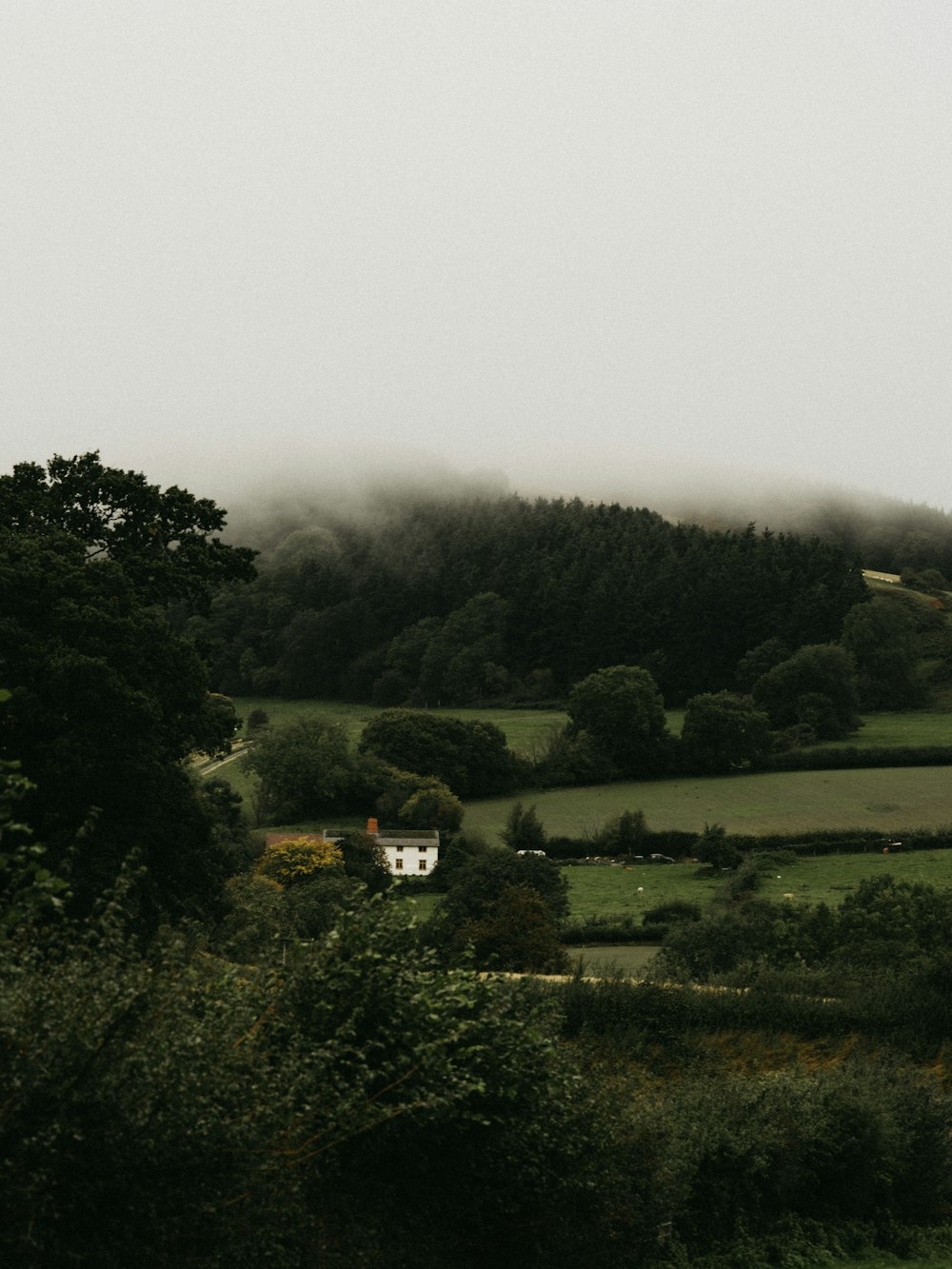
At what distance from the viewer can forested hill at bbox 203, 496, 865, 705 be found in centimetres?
12262

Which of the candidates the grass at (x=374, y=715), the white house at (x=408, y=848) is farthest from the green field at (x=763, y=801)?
the white house at (x=408, y=848)

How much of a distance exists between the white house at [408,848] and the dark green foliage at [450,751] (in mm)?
12128

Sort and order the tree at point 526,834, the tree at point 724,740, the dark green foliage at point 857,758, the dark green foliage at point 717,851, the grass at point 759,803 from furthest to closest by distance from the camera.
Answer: the tree at point 724,740
the dark green foliage at point 857,758
the grass at point 759,803
the tree at point 526,834
the dark green foliage at point 717,851

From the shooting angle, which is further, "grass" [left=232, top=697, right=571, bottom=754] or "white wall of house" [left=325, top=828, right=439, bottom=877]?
"grass" [left=232, top=697, right=571, bottom=754]

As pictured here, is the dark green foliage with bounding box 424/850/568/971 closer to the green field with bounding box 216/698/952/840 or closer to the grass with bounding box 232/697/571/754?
the green field with bounding box 216/698/952/840

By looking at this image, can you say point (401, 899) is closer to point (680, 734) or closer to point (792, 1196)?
point (792, 1196)

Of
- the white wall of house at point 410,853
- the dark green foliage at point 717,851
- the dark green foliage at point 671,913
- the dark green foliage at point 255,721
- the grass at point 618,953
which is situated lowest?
the dark green foliage at point 255,721

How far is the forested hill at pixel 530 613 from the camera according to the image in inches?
4828

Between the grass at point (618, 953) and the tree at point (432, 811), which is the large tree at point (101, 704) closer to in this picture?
the grass at point (618, 953)

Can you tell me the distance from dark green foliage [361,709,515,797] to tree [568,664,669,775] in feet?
22.6

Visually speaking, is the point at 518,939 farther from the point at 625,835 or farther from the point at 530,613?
the point at 530,613

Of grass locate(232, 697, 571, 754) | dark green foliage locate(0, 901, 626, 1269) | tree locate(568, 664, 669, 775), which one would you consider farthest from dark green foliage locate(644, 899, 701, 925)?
grass locate(232, 697, 571, 754)

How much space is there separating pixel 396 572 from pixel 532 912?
400ft

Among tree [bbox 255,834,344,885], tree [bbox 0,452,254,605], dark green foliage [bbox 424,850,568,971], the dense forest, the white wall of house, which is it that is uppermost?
tree [bbox 0,452,254,605]
